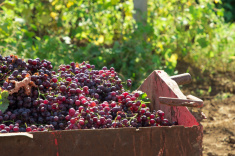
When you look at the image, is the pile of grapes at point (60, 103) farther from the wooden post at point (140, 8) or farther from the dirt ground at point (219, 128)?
the wooden post at point (140, 8)

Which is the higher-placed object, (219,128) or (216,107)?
(216,107)

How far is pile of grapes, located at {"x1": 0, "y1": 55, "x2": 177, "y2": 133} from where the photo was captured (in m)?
1.27

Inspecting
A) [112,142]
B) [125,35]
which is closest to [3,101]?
[112,142]

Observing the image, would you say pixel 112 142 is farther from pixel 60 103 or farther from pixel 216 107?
pixel 216 107

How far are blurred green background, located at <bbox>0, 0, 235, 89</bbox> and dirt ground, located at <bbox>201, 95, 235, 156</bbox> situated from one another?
66 centimetres

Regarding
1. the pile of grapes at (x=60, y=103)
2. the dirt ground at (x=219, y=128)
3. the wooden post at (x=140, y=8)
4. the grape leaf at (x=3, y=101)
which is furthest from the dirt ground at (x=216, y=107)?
the grape leaf at (x=3, y=101)

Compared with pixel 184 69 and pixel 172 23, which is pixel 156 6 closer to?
pixel 172 23

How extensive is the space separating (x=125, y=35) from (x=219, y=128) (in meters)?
1.63

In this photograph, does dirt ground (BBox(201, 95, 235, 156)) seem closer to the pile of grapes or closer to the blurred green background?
the blurred green background

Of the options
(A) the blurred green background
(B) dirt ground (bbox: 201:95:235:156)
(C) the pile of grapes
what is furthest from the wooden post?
(C) the pile of grapes

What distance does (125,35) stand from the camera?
157 inches

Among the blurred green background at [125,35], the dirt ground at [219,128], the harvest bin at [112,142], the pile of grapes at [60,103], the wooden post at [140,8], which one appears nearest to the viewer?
the harvest bin at [112,142]

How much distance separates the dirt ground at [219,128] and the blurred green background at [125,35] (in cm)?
66

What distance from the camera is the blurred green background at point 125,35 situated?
11.8ft
